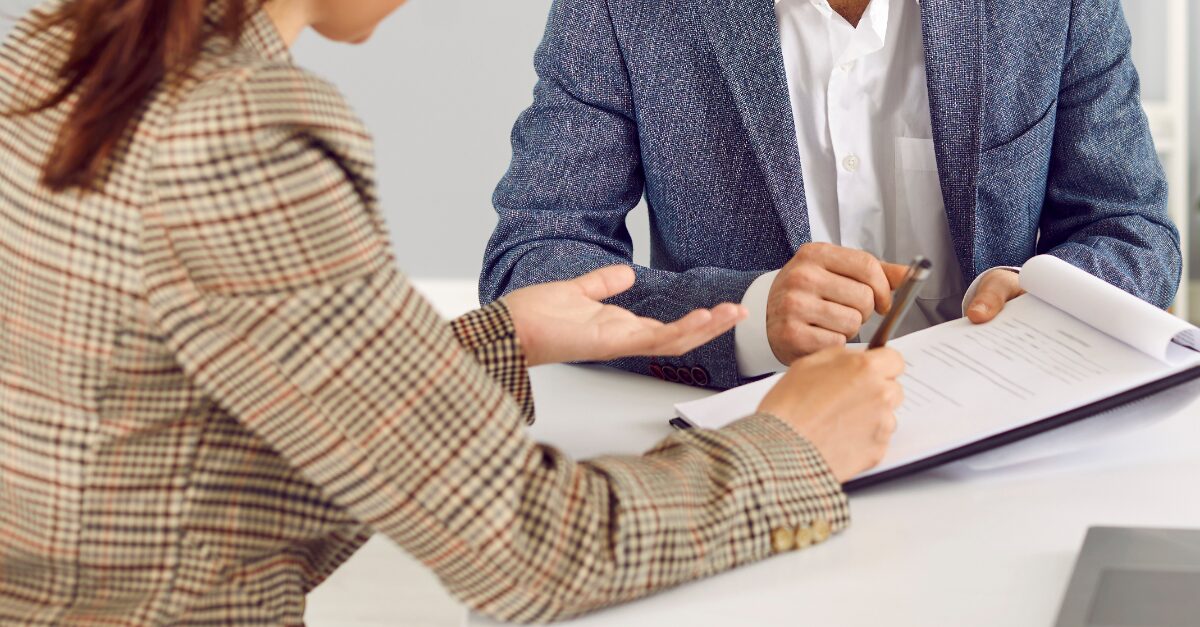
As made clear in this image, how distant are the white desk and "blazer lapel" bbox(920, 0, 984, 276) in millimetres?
427

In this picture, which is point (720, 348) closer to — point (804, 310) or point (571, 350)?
point (804, 310)

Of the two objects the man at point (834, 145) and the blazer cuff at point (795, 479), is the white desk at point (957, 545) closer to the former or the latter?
the blazer cuff at point (795, 479)

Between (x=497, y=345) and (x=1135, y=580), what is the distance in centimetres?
52

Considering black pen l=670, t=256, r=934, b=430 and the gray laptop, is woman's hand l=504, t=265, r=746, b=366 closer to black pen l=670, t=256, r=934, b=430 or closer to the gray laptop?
black pen l=670, t=256, r=934, b=430

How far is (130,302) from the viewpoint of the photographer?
2.25 feet

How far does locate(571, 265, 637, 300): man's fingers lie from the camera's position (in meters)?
1.08

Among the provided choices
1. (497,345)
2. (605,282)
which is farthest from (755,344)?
(497,345)

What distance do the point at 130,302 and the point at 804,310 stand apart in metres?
0.66

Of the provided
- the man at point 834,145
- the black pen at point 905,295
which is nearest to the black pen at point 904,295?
the black pen at point 905,295

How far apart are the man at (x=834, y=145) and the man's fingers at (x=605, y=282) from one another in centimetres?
23

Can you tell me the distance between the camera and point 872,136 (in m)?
1.48

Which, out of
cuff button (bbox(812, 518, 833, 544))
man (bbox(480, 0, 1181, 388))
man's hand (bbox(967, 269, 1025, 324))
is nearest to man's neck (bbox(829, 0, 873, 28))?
man (bbox(480, 0, 1181, 388))

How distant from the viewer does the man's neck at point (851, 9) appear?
1477 mm

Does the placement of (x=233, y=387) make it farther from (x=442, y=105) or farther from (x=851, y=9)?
(x=442, y=105)
